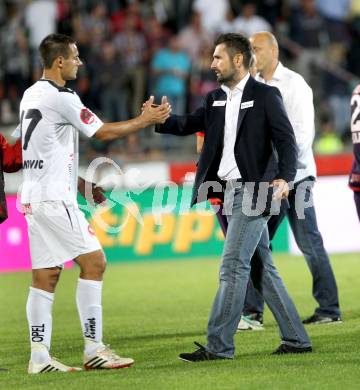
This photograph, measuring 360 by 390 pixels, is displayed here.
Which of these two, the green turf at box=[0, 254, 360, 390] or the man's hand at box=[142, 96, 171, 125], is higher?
the man's hand at box=[142, 96, 171, 125]

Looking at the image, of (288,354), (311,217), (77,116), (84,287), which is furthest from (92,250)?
(311,217)

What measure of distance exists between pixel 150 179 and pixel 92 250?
1010cm

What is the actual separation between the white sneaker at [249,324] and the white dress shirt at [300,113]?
1.30 m

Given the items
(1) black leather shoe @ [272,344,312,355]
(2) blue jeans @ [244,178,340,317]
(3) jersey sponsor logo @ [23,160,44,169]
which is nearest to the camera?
(3) jersey sponsor logo @ [23,160,44,169]

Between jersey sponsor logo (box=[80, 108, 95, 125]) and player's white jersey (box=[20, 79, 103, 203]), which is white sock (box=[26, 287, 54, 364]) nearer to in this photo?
player's white jersey (box=[20, 79, 103, 203])

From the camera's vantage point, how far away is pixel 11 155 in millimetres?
7945

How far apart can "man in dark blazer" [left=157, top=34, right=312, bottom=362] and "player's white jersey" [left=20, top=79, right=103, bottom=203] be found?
0.93 meters

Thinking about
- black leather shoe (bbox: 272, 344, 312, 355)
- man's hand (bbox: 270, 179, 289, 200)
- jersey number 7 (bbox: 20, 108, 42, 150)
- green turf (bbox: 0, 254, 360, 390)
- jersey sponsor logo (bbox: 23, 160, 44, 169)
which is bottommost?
green turf (bbox: 0, 254, 360, 390)

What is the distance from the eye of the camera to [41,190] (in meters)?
7.54

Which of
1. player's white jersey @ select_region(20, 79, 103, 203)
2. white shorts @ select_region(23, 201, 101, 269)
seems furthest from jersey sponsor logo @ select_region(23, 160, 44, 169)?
white shorts @ select_region(23, 201, 101, 269)

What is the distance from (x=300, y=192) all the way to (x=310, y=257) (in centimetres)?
63

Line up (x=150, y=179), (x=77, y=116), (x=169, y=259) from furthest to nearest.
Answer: (x=150, y=179) < (x=169, y=259) < (x=77, y=116)

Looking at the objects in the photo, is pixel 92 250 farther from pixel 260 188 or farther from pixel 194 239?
pixel 194 239

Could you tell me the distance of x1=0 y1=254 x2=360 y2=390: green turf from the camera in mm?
6996
